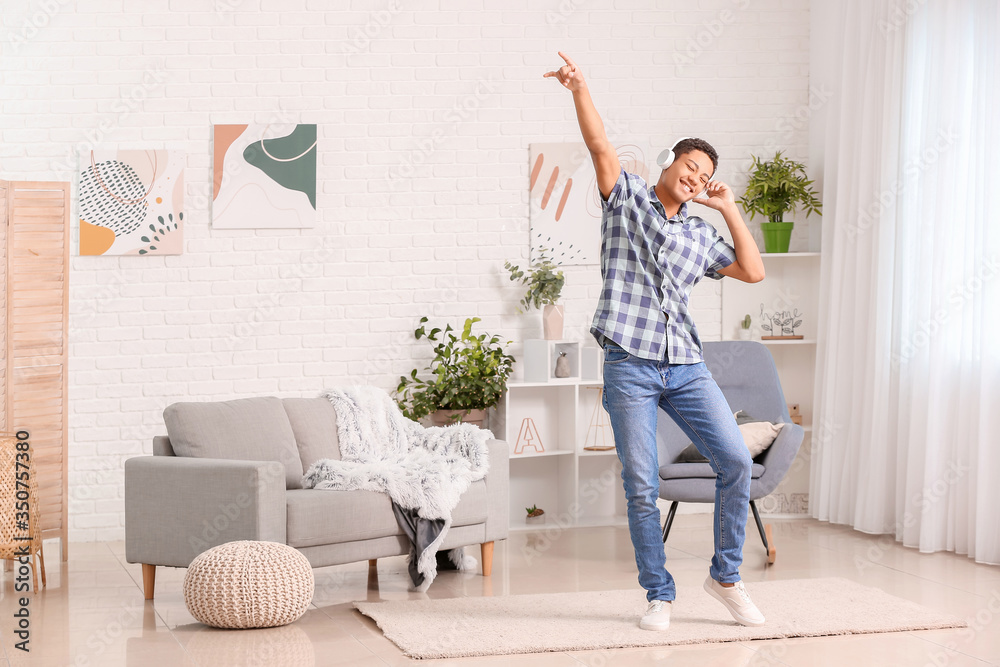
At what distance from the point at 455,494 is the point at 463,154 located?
2.20m

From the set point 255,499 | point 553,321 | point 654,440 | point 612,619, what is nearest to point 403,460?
point 255,499

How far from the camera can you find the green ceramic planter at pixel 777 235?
17.9ft

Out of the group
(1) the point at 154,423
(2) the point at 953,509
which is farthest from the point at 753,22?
(1) the point at 154,423

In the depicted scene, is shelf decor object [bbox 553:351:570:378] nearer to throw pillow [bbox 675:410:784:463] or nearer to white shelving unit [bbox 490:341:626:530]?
white shelving unit [bbox 490:341:626:530]

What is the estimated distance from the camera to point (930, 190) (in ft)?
15.3

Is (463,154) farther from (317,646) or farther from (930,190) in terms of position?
(317,646)

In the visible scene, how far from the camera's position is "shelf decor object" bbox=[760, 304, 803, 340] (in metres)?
5.60

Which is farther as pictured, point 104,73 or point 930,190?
point 104,73

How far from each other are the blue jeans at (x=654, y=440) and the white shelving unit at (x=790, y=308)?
2.46m

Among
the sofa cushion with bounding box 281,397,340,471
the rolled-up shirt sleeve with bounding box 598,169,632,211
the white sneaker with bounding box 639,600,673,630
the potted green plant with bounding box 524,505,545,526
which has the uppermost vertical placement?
the rolled-up shirt sleeve with bounding box 598,169,632,211

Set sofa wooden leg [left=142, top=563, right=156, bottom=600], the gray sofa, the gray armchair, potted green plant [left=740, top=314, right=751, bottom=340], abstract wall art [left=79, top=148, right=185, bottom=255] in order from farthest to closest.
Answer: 1. potted green plant [left=740, top=314, right=751, bottom=340]
2. abstract wall art [left=79, top=148, right=185, bottom=255]
3. the gray armchair
4. sofa wooden leg [left=142, top=563, right=156, bottom=600]
5. the gray sofa

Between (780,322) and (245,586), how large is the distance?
3.49 m

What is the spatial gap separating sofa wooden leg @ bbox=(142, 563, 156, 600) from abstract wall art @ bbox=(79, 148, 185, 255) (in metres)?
1.84

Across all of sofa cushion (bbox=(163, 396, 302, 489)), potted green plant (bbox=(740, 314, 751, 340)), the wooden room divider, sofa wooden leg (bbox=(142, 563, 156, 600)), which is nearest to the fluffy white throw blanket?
sofa cushion (bbox=(163, 396, 302, 489))
